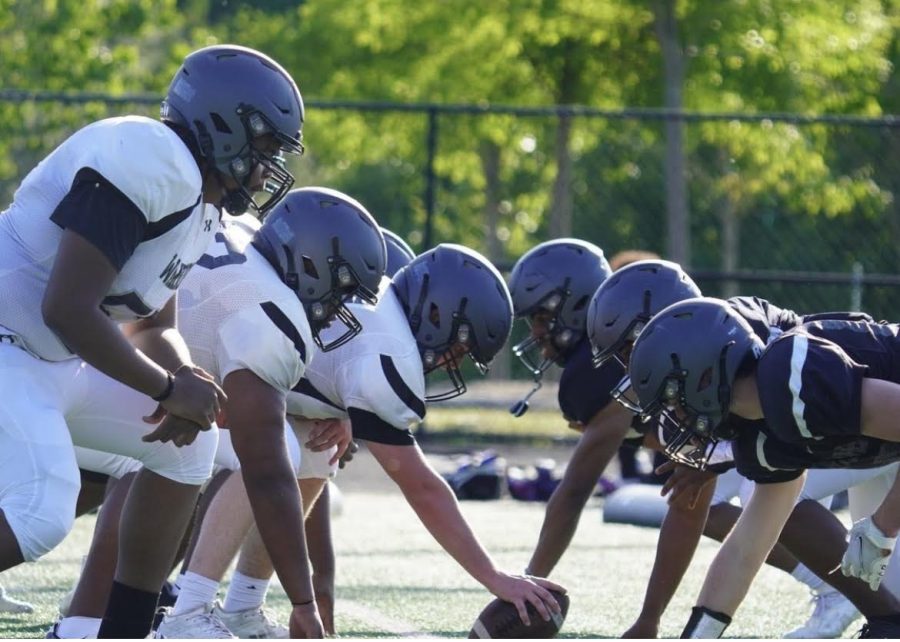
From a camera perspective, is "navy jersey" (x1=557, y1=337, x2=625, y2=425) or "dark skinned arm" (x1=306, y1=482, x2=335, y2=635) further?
"navy jersey" (x1=557, y1=337, x2=625, y2=425)

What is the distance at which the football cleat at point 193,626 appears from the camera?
404 centimetres

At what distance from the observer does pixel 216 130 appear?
3.51 meters

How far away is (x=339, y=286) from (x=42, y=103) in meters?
7.71

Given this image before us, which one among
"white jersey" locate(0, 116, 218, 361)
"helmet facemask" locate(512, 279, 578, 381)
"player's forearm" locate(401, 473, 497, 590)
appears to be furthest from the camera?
"helmet facemask" locate(512, 279, 578, 381)

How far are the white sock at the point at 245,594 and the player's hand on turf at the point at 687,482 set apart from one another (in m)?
1.26

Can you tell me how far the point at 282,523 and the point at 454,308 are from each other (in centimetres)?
115

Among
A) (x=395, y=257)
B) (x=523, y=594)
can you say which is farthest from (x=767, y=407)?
(x=395, y=257)

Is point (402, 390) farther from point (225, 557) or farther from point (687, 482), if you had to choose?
point (687, 482)

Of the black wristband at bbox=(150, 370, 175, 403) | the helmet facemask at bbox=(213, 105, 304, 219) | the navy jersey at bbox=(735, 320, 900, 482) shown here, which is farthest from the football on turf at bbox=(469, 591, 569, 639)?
the helmet facemask at bbox=(213, 105, 304, 219)

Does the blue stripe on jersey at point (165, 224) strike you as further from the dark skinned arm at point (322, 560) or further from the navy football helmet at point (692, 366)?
the dark skinned arm at point (322, 560)

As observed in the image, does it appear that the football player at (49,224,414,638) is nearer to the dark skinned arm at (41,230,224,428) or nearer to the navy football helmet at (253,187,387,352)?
the navy football helmet at (253,187,387,352)

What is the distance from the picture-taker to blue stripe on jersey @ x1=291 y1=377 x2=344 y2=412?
4355 millimetres

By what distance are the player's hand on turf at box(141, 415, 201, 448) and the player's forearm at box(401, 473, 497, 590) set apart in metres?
0.74

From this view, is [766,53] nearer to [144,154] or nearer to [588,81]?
[588,81]
